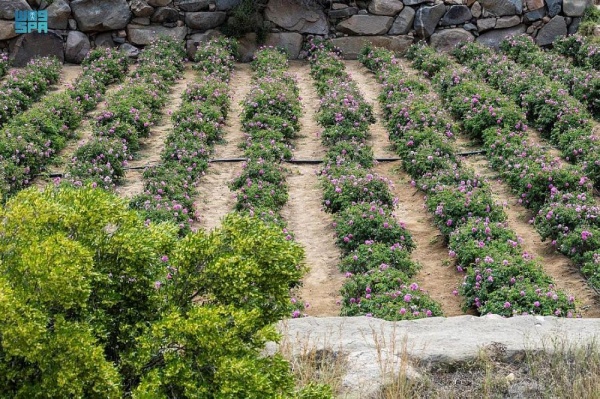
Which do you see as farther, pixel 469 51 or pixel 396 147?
pixel 469 51

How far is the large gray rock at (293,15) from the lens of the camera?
55.3ft

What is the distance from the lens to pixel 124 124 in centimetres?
1159

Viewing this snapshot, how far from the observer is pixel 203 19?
55.1ft

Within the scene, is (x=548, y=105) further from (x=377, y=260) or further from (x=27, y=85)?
(x=27, y=85)

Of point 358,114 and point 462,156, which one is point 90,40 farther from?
point 462,156

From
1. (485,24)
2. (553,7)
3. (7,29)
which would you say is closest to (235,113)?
(7,29)

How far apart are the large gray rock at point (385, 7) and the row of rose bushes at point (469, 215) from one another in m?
4.04

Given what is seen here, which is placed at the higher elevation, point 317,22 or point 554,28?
point 554,28

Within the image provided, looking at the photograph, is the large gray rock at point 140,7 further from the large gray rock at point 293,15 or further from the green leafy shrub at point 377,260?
the green leafy shrub at point 377,260

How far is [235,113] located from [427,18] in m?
5.17

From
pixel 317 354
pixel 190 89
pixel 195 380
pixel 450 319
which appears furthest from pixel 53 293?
pixel 190 89

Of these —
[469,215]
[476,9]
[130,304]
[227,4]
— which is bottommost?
[227,4]

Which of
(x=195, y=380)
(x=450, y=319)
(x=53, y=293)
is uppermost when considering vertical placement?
(x=53, y=293)

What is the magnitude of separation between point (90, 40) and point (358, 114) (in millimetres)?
6719
